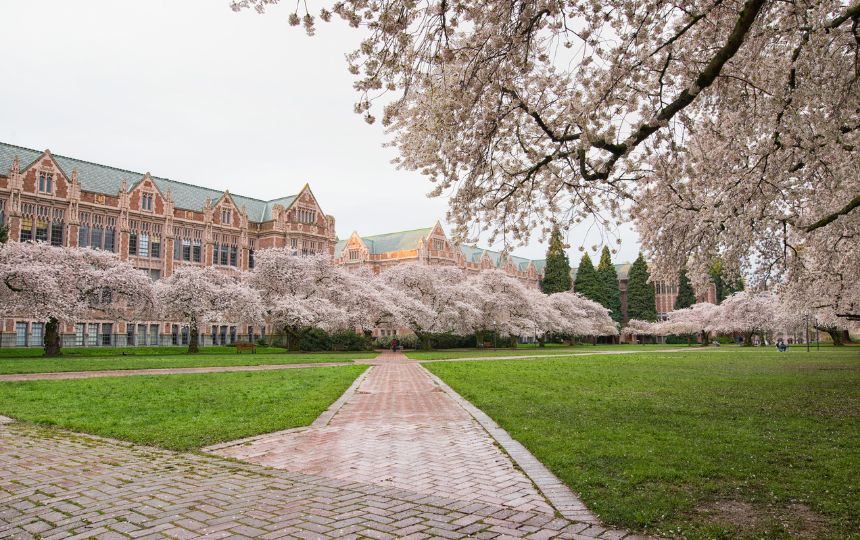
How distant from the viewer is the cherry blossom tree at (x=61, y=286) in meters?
29.7

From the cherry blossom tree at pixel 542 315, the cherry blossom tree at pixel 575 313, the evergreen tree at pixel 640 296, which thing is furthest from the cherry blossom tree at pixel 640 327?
the cherry blossom tree at pixel 542 315

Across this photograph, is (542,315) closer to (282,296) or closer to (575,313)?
(575,313)

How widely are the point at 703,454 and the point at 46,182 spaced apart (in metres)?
56.0

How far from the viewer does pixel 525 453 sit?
6652 mm

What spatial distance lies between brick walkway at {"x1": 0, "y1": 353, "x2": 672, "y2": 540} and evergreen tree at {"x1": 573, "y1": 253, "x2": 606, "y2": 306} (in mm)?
85614

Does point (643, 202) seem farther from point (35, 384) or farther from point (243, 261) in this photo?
point (243, 261)

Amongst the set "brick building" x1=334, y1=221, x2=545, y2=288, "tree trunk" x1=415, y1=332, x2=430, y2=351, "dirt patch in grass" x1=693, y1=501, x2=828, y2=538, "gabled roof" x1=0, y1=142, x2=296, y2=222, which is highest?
"gabled roof" x1=0, y1=142, x2=296, y2=222

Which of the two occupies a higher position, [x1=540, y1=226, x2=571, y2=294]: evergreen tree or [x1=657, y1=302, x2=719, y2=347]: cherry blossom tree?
[x1=540, y1=226, x2=571, y2=294]: evergreen tree

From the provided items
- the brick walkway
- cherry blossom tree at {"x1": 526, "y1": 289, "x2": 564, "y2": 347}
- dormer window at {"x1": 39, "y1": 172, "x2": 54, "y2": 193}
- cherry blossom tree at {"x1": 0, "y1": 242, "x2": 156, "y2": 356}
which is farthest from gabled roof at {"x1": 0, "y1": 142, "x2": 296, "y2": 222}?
the brick walkway

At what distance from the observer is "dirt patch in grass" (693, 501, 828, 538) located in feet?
13.3

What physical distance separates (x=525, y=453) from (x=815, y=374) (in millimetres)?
18387

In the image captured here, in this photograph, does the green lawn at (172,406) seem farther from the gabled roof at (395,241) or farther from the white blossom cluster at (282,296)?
the gabled roof at (395,241)

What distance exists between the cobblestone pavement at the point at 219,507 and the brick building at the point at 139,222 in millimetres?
46904

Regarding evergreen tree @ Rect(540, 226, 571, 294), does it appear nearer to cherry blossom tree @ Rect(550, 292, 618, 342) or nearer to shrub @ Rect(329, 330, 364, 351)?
cherry blossom tree @ Rect(550, 292, 618, 342)
